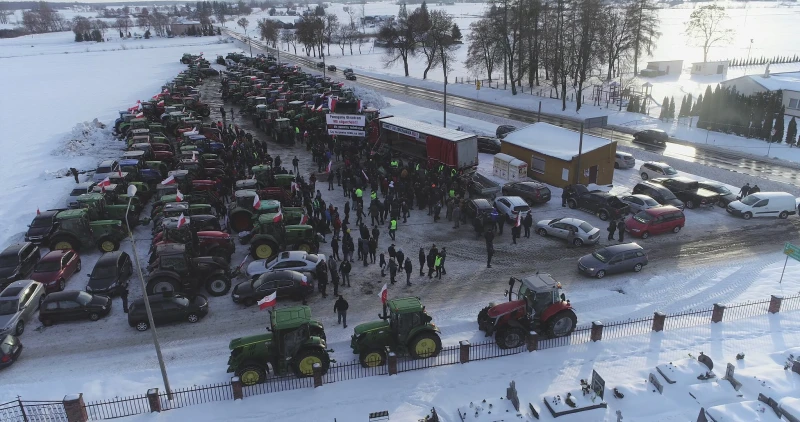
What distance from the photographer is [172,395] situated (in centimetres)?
1302

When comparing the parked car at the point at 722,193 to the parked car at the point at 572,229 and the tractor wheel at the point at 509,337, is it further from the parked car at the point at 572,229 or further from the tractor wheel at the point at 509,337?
the tractor wheel at the point at 509,337

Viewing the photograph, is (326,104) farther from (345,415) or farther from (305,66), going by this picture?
(305,66)

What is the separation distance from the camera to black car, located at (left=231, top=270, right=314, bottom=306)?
17406 millimetres

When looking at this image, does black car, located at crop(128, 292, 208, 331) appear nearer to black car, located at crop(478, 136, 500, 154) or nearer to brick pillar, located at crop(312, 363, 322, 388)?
brick pillar, located at crop(312, 363, 322, 388)

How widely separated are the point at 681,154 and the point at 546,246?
20211mm

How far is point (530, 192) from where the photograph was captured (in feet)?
87.3

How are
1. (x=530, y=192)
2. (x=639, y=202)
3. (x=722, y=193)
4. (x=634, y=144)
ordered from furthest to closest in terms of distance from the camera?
(x=634, y=144)
(x=530, y=192)
(x=722, y=193)
(x=639, y=202)

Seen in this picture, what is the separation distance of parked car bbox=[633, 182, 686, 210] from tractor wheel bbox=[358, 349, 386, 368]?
697 inches

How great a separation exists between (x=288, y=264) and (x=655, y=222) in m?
15.2

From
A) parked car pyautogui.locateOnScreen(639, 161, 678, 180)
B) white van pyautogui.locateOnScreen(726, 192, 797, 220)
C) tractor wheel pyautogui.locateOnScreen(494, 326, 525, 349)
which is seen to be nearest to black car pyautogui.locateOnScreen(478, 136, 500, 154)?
parked car pyautogui.locateOnScreen(639, 161, 678, 180)

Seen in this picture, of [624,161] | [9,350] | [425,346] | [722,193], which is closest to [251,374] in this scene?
[425,346]

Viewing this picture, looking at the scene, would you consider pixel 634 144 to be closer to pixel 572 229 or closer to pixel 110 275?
pixel 572 229

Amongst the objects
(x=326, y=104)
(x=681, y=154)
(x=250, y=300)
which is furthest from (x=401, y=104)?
(x=250, y=300)

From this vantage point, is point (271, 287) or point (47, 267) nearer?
point (271, 287)
